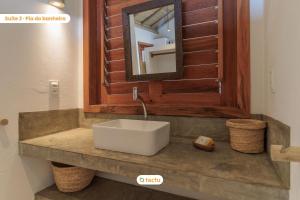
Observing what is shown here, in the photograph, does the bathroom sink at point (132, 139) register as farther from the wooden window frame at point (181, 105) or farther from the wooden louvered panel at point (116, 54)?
the wooden louvered panel at point (116, 54)

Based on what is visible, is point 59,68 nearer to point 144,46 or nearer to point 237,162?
point 144,46

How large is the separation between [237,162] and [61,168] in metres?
1.08

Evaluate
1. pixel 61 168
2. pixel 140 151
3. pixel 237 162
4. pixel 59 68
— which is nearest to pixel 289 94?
pixel 237 162

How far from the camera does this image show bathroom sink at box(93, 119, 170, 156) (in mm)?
922

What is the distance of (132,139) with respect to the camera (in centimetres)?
95

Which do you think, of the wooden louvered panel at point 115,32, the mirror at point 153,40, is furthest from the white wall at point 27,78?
the mirror at point 153,40

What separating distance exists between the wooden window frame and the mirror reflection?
162 mm

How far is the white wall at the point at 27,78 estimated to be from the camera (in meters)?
1.11

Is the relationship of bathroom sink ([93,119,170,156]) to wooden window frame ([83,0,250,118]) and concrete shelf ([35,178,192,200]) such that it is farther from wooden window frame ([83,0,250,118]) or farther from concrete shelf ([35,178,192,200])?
concrete shelf ([35,178,192,200])

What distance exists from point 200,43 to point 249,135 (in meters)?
0.65

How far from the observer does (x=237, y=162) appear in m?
0.82

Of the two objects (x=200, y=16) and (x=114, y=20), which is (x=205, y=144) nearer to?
(x=200, y=16)

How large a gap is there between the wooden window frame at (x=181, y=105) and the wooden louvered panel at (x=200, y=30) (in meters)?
0.08
